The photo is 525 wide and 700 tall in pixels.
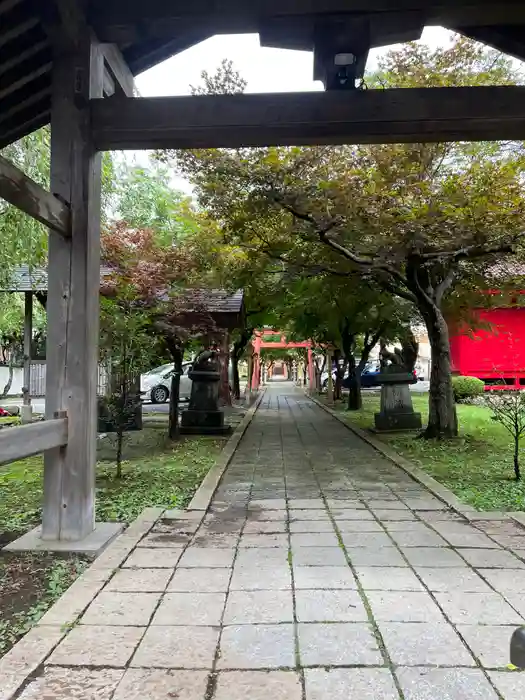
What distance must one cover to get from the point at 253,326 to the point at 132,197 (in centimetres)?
564

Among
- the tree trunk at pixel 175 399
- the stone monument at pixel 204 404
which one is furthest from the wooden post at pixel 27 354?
the tree trunk at pixel 175 399

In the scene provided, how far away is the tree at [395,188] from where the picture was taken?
6.96m

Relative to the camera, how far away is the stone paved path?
6.91 feet

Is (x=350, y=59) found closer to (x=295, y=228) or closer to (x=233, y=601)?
(x=233, y=601)

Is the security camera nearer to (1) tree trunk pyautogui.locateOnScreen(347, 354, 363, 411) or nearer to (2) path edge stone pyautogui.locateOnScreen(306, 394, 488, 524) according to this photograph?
(2) path edge stone pyautogui.locateOnScreen(306, 394, 488, 524)

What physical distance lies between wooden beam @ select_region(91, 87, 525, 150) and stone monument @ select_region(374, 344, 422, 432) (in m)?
7.41

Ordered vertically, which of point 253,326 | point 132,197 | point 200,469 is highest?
point 132,197

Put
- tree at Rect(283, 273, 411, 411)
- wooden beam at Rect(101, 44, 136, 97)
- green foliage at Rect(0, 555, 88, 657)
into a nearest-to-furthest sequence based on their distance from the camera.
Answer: green foliage at Rect(0, 555, 88, 657)
wooden beam at Rect(101, 44, 136, 97)
tree at Rect(283, 273, 411, 411)

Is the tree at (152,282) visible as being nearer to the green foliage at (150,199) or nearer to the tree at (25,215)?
the tree at (25,215)

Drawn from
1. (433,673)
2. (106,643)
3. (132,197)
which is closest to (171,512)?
(106,643)

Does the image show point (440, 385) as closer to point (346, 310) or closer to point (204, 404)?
point (346, 310)

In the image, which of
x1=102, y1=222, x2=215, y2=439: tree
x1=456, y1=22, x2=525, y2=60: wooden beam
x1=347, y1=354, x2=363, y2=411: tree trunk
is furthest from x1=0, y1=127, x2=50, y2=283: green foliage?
x1=347, y1=354, x2=363, y2=411: tree trunk

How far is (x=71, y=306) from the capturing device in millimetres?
3752

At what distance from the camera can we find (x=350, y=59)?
3.66 m
